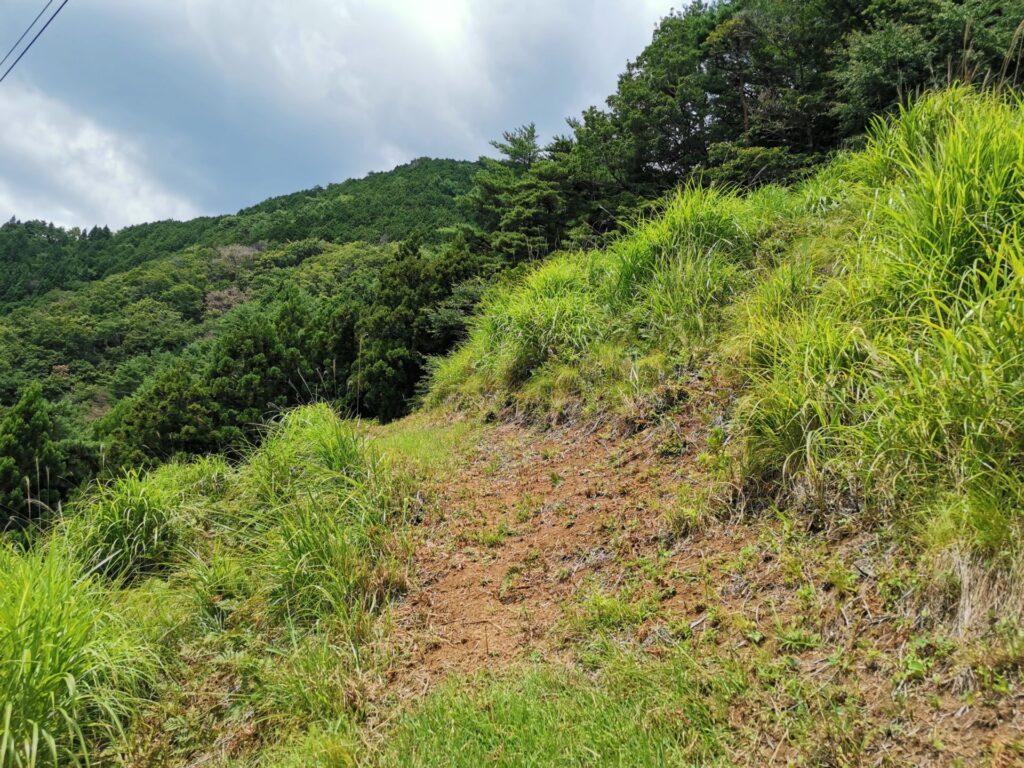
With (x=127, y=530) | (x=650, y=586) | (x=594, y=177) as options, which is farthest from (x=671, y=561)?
(x=594, y=177)

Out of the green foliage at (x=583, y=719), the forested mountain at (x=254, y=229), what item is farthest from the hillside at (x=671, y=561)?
the forested mountain at (x=254, y=229)

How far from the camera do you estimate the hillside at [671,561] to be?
201 centimetres

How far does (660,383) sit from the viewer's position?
4.84 metres

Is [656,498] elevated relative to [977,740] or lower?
elevated

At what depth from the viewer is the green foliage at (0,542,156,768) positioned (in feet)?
8.16

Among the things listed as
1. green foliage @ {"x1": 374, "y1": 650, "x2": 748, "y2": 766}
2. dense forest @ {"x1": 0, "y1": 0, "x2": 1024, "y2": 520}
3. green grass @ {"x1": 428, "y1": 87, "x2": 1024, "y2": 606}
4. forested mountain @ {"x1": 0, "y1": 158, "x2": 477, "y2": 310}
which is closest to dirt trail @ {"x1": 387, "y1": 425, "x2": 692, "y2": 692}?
green foliage @ {"x1": 374, "y1": 650, "x2": 748, "y2": 766}

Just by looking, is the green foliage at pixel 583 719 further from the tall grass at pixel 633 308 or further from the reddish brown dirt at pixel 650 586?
the tall grass at pixel 633 308

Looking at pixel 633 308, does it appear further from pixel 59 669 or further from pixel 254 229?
pixel 254 229

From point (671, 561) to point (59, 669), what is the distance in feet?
10.6

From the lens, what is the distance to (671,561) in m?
3.11

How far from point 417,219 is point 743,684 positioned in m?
55.0

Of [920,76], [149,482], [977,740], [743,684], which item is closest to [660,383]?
[743,684]

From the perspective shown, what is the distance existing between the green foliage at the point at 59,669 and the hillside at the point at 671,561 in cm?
2

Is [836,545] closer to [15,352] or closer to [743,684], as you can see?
[743,684]
